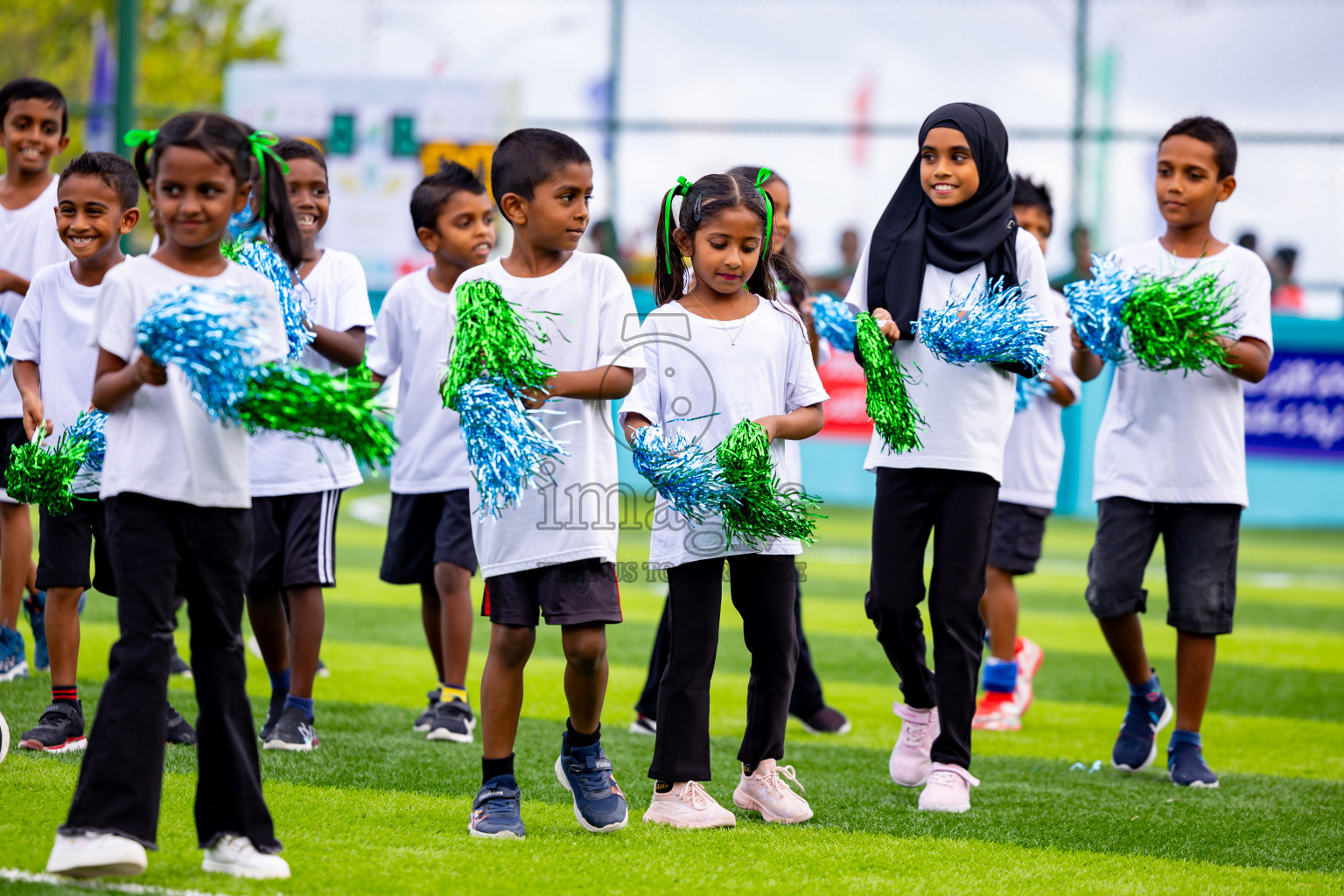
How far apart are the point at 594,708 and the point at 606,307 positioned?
3.61ft

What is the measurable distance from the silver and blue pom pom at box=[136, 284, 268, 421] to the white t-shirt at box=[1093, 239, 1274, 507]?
3028 millimetres

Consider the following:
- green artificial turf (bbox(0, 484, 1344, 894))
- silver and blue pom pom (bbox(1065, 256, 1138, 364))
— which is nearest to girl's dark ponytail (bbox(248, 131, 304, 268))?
green artificial turf (bbox(0, 484, 1344, 894))

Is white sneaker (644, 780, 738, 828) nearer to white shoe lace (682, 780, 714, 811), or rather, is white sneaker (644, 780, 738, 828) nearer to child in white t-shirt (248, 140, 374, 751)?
white shoe lace (682, 780, 714, 811)

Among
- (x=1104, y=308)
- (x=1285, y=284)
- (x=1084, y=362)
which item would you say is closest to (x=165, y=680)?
(x=1104, y=308)

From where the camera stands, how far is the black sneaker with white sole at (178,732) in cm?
463

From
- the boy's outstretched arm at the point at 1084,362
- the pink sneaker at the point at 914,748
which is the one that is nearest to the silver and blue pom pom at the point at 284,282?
the pink sneaker at the point at 914,748

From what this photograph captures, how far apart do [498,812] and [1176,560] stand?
2520 mm

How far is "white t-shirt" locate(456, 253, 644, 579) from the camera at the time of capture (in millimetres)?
3684

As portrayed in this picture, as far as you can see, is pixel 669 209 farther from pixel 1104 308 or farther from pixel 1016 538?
pixel 1016 538

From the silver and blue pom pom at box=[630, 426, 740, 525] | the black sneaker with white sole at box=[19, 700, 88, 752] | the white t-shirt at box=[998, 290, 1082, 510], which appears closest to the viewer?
the silver and blue pom pom at box=[630, 426, 740, 525]

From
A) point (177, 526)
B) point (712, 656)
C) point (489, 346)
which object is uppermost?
point (489, 346)

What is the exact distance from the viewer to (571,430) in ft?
12.3

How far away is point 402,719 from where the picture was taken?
539cm

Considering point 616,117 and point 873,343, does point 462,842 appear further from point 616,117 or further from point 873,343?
point 616,117
